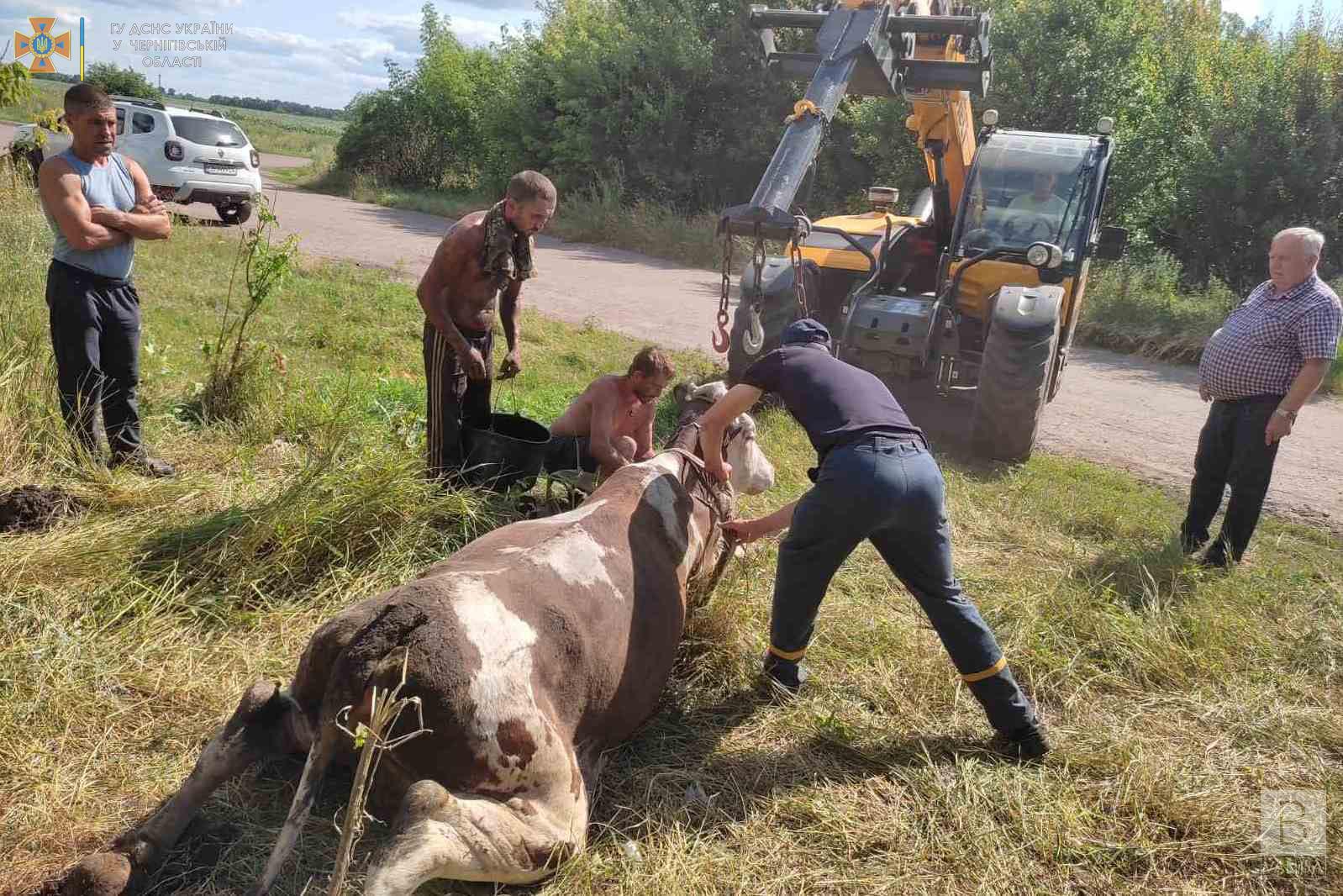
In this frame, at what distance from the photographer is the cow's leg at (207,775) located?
2648 millimetres

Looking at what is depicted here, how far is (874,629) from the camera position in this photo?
4.50 meters

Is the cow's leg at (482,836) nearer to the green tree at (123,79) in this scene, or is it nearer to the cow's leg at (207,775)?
the cow's leg at (207,775)

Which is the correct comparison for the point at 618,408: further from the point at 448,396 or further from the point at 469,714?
the point at 469,714

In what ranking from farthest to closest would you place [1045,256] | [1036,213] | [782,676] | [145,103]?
[145,103] < [1036,213] < [1045,256] < [782,676]

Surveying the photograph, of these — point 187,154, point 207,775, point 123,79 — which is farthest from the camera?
point 123,79

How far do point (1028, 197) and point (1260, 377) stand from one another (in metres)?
2.93

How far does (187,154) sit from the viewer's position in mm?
16344

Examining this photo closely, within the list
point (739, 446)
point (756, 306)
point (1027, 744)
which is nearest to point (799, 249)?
point (756, 306)

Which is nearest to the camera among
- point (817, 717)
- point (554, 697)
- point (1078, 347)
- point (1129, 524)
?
point (554, 697)

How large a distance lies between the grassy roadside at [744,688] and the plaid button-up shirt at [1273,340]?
1021 millimetres

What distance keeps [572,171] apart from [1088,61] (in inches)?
417

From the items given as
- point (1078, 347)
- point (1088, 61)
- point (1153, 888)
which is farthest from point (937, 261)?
point (1088, 61)

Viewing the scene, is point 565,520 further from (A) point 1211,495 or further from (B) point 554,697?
(A) point 1211,495

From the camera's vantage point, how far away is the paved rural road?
773cm
